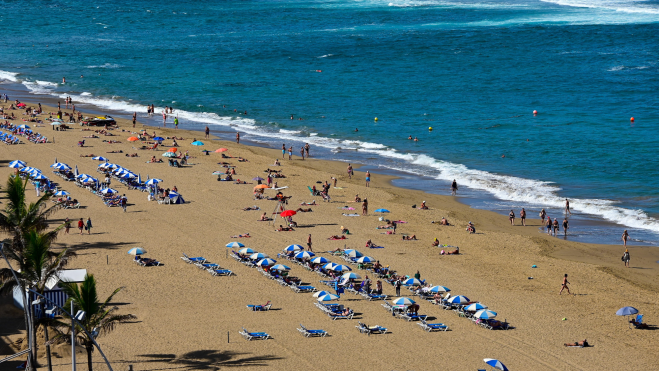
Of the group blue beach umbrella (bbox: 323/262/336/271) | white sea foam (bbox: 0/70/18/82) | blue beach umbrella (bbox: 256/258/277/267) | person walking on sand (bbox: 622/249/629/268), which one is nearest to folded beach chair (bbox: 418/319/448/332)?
blue beach umbrella (bbox: 323/262/336/271)

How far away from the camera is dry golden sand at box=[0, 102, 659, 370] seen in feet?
74.6

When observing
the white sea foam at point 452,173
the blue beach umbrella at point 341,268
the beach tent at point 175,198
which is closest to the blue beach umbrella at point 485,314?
the blue beach umbrella at point 341,268

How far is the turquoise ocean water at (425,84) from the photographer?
4762 cm

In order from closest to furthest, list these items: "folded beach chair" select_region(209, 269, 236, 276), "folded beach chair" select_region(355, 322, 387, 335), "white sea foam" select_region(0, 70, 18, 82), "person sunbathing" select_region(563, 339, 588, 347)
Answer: "person sunbathing" select_region(563, 339, 588, 347) → "folded beach chair" select_region(355, 322, 387, 335) → "folded beach chair" select_region(209, 269, 236, 276) → "white sea foam" select_region(0, 70, 18, 82)

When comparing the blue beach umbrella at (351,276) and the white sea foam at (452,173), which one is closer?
the blue beach umbrella at (351,276)

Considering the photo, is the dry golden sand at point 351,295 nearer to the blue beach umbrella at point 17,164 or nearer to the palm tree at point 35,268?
the blue beach umbrella at point 17,164

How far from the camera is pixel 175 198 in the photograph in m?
39.0

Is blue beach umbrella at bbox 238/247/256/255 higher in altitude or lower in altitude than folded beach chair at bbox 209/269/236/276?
higher

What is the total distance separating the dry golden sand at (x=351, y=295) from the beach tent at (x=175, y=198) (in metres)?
0.50

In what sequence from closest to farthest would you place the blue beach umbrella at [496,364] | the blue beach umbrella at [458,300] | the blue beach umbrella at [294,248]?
1. the blue beach umbrella at [496,364]
2. the blue beach umbrella at [458,300]
3. the blue beach umbrella at [294,248]

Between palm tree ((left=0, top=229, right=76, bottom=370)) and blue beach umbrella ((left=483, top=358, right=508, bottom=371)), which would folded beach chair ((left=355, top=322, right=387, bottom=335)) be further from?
palm tree ((left=0, top=229, right=76, bottom=370))

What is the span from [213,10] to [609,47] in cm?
9079

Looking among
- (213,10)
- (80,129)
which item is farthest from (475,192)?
(213,10)

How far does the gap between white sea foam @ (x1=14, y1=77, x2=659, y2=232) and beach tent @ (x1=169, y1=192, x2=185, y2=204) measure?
55.8 feet
